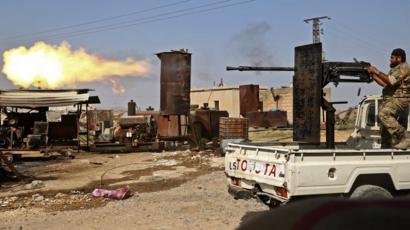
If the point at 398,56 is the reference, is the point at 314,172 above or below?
below

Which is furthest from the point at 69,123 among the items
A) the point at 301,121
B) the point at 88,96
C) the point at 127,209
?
the point at 301,121

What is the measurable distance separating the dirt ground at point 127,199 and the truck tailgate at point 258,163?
1.74 feet

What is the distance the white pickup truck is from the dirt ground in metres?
0.48

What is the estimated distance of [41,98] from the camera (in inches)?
858

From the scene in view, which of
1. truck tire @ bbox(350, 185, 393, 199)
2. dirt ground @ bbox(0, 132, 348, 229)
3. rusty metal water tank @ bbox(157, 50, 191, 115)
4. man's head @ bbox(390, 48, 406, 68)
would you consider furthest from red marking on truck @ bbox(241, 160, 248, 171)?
rusty metal water tank @ bbox(157, 50, 191, 115)

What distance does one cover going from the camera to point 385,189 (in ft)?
21.9

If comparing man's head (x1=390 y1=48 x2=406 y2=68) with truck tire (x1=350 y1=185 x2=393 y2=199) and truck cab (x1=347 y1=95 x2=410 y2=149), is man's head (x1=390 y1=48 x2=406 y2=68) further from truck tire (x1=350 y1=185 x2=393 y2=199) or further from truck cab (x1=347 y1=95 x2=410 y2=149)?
truck tire (x1=350 y1=185 x2=393 y2=199)

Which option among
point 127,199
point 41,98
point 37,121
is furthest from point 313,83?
point 37,121

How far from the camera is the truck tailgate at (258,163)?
20.1 ft

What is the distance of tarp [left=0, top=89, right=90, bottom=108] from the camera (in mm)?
21453

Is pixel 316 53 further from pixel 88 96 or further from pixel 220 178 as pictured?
pixel 88 96

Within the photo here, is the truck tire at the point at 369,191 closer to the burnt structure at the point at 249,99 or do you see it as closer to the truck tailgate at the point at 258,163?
the truck tailgate at the point at 258,163

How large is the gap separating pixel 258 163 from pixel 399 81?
278cm

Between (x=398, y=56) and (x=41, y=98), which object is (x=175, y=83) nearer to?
(x=41, y=98)
